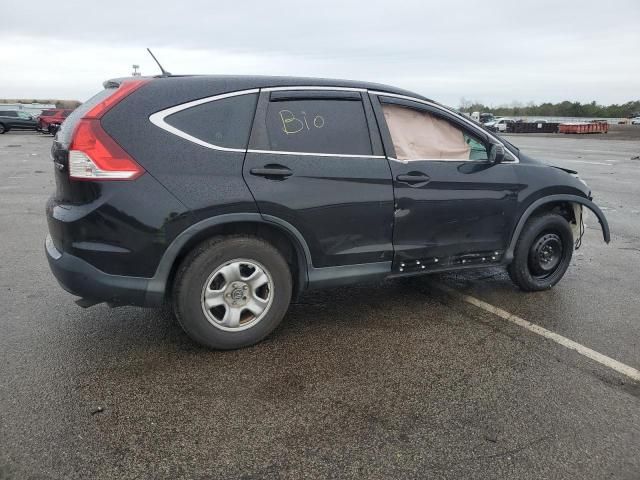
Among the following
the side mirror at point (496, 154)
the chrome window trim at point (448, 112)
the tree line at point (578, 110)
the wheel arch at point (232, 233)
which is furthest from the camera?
the tree line at point (578, 110)

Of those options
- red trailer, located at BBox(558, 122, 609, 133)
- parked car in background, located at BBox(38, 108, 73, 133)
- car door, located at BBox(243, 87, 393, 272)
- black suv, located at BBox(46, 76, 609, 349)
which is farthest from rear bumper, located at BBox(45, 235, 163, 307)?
red trailer, located at BBox(558, 122, 609, 133)

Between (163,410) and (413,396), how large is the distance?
1.43 m

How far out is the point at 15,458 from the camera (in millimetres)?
2416

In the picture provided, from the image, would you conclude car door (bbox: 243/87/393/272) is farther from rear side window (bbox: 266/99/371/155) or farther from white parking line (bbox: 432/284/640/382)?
white parking line (bbox: 432/284/640/382)

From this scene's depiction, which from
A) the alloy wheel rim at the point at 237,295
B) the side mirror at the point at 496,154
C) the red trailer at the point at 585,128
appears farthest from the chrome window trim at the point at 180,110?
the red trailer at the point at 585,128

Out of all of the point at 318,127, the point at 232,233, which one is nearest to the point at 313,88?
the point at 318,127

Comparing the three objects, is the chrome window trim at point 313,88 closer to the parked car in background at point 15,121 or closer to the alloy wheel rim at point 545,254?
the alloy wheel rim at point 545,254

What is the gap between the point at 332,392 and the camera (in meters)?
3.08

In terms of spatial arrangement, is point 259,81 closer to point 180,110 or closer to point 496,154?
point 180,110

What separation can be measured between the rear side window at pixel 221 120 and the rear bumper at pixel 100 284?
3.25 feet

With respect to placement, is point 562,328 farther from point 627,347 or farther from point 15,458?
point 15,458

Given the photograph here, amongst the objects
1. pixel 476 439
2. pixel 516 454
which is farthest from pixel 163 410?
pixel 516 454

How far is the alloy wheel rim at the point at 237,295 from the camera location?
11.1 ft

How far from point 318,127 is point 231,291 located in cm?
130
